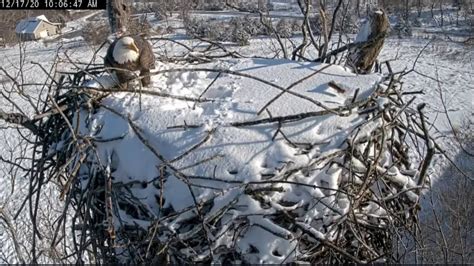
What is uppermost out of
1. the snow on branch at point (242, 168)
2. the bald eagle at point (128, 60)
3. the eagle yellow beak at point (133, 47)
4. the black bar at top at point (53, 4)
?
the eagle yellow beak at point (133, 47)

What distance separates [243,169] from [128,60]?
0.62m

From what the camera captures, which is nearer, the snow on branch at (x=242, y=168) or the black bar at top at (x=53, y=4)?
the snow on branch at (x=242, y=168)

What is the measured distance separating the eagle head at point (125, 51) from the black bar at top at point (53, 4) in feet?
6.37

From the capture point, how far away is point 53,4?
3.68 metres

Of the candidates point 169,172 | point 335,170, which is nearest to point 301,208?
point 335,170

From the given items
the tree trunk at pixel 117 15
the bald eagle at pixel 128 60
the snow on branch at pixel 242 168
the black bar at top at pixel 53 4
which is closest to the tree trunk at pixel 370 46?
the snow on branch at pixel 242 168

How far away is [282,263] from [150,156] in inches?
19.4

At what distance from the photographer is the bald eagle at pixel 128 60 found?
5.59ft

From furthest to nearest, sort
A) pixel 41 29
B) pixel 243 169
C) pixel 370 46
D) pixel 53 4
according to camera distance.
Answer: pixel 41 29 → pixel 53 4 → pixel 370 46 → pixel 243 169

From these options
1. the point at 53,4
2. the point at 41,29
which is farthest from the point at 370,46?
the point at 41,29

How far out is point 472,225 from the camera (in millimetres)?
5730

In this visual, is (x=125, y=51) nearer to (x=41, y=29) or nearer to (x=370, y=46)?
(x=370, y=46)

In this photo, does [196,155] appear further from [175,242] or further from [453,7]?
[453,7]

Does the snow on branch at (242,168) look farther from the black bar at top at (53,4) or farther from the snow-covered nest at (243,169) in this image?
the black bar at top at (53,4)
